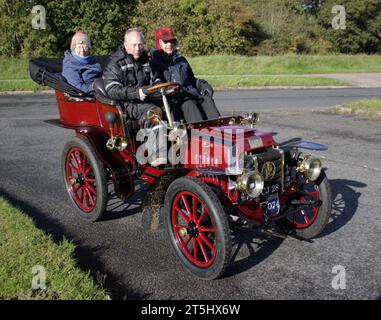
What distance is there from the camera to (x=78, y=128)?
15.5 feet

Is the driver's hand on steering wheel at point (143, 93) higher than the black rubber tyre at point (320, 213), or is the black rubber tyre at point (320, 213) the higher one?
the driver's hand on steering wheel at point (143, 93)

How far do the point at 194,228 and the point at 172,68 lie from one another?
2534 mm

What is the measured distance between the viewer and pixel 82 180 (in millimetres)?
4699

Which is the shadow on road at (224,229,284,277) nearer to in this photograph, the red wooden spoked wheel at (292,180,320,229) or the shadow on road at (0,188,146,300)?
the red wooden spoked wheel at (292,180,320,229)

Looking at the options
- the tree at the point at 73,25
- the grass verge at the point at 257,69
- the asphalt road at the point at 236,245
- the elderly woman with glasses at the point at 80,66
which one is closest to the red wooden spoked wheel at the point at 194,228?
the asphalt road at the point at 236,245

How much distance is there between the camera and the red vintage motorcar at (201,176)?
336 centimetres

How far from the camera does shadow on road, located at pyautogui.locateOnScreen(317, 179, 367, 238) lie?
4.36 m

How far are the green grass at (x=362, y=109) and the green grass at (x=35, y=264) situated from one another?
9614 mm

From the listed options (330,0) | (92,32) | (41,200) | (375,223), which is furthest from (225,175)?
(330,0)

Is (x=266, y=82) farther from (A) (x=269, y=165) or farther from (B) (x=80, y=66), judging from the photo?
(A) (x=269, y=165)

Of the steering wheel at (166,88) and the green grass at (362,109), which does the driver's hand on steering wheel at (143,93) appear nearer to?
the steering wheel at (166,88)

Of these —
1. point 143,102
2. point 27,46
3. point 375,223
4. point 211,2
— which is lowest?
point 375,223

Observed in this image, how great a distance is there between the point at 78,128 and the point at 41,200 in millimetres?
1083

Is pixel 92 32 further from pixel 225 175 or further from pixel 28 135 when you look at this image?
pixel 225 175
